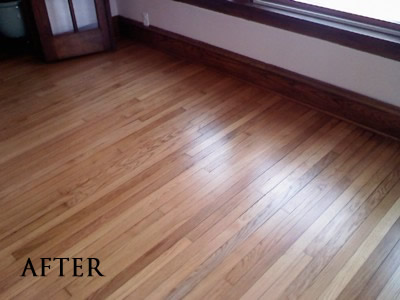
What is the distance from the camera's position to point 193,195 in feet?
6.07

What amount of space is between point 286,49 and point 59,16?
70.7 inches

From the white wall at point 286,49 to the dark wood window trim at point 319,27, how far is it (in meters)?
0.05

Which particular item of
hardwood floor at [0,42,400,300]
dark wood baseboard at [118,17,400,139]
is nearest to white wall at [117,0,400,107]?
dark wood baseboard at [118,17,400,139]

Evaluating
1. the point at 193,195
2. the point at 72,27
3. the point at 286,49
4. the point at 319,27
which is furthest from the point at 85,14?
the point at 193,195

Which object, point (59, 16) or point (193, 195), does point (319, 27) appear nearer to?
point (193, 195)

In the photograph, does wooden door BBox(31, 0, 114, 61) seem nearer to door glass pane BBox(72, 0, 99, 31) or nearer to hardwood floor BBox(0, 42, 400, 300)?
door glass pane BBox(72, 0, 99, 31)

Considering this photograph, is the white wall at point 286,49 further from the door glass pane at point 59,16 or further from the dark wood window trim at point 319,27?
the door glass pane at point 59,16

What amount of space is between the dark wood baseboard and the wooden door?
36cm

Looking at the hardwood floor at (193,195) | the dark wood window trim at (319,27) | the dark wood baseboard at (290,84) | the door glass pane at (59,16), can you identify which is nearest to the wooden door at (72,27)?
the door glass pane at (59,16)

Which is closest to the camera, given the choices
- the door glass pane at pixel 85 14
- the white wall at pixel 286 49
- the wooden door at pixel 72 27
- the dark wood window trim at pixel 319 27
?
the dark wood window trim at pixel 319 27

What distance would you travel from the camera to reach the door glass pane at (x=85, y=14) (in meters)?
3.03

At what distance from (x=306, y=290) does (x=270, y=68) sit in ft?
5.18

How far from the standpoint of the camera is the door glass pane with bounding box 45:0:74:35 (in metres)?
2.92

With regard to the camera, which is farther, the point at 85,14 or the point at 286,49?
the point at 85,14
